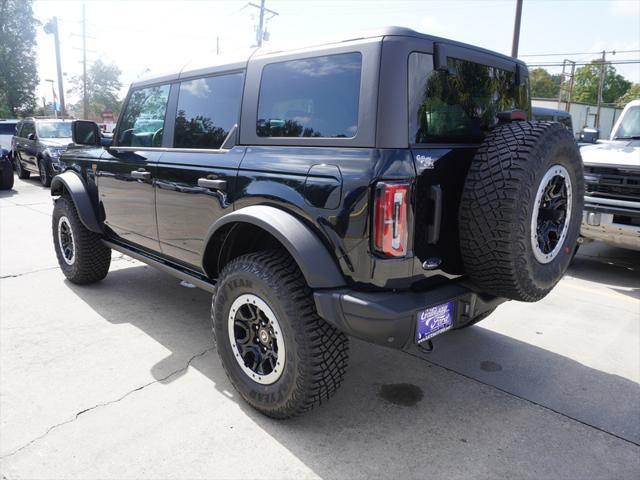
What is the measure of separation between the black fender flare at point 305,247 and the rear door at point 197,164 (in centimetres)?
47

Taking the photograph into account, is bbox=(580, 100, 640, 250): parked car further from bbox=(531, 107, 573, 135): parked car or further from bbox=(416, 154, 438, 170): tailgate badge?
Answer: bbox=(531, 107, 573, 135): parked car

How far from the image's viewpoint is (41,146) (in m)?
12.5

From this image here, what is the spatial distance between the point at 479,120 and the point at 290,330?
5.25 feet

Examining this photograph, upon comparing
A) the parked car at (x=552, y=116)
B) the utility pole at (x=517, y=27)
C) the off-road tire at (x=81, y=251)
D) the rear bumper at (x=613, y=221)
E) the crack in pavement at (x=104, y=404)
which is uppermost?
the utility pole at (x=517, y=27)

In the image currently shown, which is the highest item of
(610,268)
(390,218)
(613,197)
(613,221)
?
(390,218)

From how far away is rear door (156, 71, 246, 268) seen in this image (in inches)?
116

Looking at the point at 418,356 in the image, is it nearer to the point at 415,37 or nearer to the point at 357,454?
the point at 357,454

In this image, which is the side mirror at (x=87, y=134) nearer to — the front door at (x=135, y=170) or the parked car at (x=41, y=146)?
the front door at (x=135, y=170)

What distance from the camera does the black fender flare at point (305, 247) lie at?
2.29m

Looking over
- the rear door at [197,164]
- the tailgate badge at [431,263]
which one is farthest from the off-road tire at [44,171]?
the tailgate badge at [431,263]

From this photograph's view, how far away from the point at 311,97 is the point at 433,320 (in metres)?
1.29

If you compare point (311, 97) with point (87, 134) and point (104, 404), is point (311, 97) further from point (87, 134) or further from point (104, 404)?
point (87, 134)

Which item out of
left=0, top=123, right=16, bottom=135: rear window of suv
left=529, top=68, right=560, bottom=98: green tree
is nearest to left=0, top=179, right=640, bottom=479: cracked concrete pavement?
left=0, top=123, right=16, bottom=135: rear window of suv

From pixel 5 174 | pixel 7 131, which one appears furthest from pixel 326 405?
pixel 7 131
